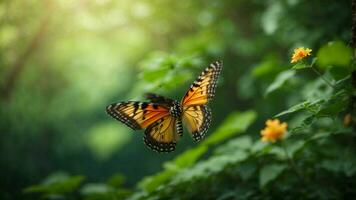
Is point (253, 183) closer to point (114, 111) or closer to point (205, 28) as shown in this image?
point (114, 111)

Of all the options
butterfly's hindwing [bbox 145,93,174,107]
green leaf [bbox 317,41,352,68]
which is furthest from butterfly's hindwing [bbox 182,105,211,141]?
green leaf [bbox 317,41,352,68]

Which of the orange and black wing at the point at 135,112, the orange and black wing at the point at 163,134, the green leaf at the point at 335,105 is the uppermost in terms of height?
the orange and black wing at the point at 135,112

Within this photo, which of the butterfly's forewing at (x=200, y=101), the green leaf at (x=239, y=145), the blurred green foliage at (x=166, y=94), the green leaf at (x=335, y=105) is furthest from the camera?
the green leaf at (x=239, y=145)

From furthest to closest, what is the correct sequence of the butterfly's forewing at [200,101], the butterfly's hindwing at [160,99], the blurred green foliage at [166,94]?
1. the blurred green foliage at [166,94]
2. the butterfly's forewing at [200,101]
3. the butterfly's hindwing at [160,99]

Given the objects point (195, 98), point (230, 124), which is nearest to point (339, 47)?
point (195, 98)

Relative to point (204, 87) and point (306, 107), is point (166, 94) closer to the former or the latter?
point (204, 87)

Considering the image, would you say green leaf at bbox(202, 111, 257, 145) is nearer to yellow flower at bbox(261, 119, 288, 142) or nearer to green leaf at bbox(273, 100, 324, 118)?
yellow flower at bbox(261, 119, 288, 142)

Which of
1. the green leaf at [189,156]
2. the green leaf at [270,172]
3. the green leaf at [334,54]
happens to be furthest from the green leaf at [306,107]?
the green leaf at [189,156]

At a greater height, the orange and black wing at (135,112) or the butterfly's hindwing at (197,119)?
the orange and black wing at (135,112)

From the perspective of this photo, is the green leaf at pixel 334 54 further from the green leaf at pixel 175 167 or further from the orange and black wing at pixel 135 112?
the green leaf at pixel 175 167
